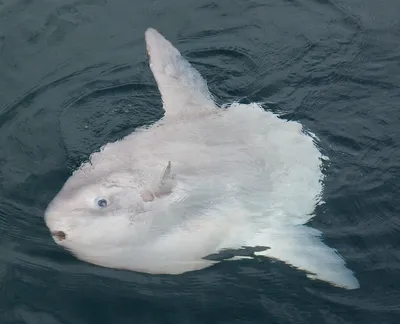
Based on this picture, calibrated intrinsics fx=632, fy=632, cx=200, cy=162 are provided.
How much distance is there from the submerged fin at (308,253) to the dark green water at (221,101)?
15cm

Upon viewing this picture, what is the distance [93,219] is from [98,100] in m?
2.42

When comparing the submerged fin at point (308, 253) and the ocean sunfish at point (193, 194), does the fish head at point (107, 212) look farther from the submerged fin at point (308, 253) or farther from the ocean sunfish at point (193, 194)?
the submerged fin at point (308, 253)

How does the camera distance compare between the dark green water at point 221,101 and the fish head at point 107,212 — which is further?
the dark green water at point 221,101

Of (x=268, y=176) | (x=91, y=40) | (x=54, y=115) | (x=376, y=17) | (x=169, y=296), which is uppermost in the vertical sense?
(x=376, y=17)

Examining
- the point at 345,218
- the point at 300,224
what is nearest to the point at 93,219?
the point at 300,224

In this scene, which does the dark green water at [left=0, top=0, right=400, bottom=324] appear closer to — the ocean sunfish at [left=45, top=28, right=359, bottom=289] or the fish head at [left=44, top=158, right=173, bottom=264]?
the ocean sunfish at [left=45, top=28, right=359, bottom=289]

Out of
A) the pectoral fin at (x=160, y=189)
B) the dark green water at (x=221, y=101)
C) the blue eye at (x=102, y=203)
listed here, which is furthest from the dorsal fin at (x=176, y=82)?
the blue eye at (x=102, y=203)

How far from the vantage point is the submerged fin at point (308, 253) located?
15.1 ft

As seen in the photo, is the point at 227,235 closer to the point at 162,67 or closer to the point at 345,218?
the point at 345,218

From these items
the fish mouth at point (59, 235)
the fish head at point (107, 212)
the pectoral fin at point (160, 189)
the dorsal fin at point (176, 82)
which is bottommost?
the fish mouth at point (59, 235)

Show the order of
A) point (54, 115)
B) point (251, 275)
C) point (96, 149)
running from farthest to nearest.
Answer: point (54, 115) < point (96, 149) < point (251, 275)

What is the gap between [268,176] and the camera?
5289mm

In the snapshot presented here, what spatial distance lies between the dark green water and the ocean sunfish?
0.19 m

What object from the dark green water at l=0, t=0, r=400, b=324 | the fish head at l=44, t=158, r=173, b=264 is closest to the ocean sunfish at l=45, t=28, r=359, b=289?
the fish head at l=44, t=158, r=173, b=264
